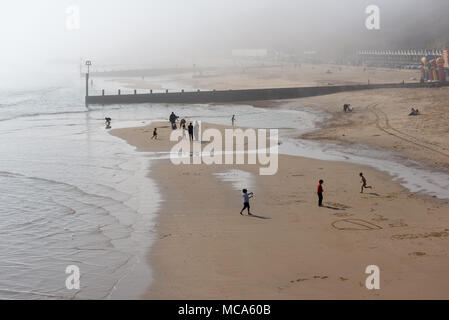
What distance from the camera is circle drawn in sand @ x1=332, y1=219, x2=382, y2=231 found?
53.6 ft

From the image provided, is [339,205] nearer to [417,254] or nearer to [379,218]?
[379,218]

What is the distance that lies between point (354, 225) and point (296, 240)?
2.23 meters

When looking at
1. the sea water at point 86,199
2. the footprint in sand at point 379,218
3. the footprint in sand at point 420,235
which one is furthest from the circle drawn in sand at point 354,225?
the sea water at point 86,199

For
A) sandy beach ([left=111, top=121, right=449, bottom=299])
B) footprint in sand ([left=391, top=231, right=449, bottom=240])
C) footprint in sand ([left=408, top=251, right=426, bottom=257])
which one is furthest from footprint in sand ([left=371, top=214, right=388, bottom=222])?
footprint in sand ([left=408, top=251, right=426, bottom=257])

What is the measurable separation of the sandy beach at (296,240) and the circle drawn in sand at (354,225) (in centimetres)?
3

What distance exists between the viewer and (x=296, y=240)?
50.6ft

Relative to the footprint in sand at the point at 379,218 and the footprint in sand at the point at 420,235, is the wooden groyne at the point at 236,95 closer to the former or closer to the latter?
the footprint in sand at the point at 379,218

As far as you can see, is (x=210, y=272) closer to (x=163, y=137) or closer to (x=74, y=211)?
(x=74, y=211)

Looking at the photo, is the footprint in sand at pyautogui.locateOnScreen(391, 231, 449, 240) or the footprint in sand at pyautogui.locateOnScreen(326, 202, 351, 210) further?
the footprint in sand at pyautogui.locateOnScreen(326, 202, 351, 210)

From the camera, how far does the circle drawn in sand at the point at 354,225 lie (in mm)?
16344

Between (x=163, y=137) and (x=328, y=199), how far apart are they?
58.4 ft

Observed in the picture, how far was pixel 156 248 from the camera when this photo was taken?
1519 cm

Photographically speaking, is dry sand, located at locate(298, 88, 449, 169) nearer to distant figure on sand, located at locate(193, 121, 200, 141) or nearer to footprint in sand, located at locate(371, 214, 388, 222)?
distant figure on sand, located at locate(193, 121, 200, 141)

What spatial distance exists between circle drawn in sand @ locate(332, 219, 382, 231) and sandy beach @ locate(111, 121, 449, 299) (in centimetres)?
3
